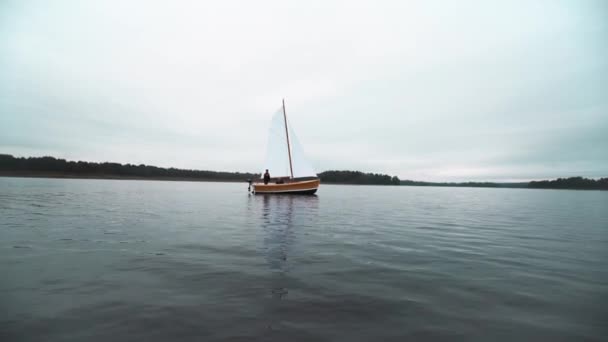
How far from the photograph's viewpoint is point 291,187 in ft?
127

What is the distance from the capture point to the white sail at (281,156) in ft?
129

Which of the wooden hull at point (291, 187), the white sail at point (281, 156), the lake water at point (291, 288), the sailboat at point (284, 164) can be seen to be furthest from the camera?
the white sail at point (281, 156)

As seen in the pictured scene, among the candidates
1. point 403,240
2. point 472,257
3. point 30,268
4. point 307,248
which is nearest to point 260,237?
point 307,248

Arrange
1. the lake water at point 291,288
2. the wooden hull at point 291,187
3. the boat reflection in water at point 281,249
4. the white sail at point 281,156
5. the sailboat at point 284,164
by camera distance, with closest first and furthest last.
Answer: the lake water at point 291,288 → the boat reflection in water at point 281,249 → the wooden hull at point 291,187 → the sailboat at point 284,164 → the white sail at point 281,156

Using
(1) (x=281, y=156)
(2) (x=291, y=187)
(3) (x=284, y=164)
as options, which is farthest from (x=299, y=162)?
(2) (x=291, y=187)

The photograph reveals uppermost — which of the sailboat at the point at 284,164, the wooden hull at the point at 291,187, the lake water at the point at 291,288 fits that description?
the sailboat at the point at 284,164

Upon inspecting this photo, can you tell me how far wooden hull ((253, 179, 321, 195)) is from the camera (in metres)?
38.4

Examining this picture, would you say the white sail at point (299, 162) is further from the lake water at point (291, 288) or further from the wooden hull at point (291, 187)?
the lake water at point (291, 288)

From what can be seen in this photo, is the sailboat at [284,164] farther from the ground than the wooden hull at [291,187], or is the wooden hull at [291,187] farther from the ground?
the sailboat at [284,164]

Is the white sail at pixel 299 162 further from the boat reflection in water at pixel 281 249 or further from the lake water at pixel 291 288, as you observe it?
the lake water at pixel 291 288

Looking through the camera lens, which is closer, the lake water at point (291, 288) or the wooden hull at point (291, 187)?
the lake water at point (291, 288)

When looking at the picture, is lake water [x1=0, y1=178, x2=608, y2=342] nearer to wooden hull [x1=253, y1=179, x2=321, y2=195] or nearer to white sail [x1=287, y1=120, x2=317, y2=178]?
wooden hull [x1=253, y1=179, x2=321, y2=195]

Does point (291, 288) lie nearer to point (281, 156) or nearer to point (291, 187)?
point (291, 187)

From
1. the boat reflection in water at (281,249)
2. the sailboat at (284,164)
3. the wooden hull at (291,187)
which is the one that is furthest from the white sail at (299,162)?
the boat reflection in water at (281,249)
